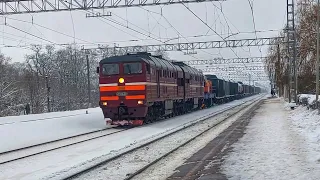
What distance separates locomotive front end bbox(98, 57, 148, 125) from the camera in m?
23.4

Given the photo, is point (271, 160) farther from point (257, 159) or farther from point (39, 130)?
point (39, 130)

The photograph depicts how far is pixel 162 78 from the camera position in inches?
1075

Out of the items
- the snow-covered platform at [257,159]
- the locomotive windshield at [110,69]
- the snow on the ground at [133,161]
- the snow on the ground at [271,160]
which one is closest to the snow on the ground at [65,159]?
the snow on the ground at [133,161]

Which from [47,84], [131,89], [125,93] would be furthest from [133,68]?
[47,84]

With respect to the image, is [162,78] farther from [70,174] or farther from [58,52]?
[58,52]

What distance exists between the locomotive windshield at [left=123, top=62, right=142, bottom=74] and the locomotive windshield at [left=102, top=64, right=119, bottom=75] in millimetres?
464

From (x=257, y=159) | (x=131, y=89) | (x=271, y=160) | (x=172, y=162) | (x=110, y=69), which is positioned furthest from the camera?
(x=110, y=69)

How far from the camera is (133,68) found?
2384cm

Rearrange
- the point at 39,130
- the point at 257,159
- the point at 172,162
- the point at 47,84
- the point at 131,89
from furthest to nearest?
the point at 47,84 → the point at 131,89 → the point at 39,130 → the point at 172,162 → the point at 257,159

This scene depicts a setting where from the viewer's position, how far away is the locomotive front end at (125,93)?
23422 millimetres

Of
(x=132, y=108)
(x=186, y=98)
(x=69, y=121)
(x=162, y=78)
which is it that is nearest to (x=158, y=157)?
(x=132, y=108)

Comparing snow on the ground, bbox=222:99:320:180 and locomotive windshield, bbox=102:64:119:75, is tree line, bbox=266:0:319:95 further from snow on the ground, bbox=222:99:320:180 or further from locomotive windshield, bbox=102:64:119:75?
snow on the ground, bbox=222:99:320:180

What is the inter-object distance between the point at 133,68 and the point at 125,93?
56.4 inches

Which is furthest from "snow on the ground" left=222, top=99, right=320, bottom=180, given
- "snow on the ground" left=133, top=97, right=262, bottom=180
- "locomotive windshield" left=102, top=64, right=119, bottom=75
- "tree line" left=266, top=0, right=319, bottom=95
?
"tree line" left=266, top=0, right=319, bottom=95
